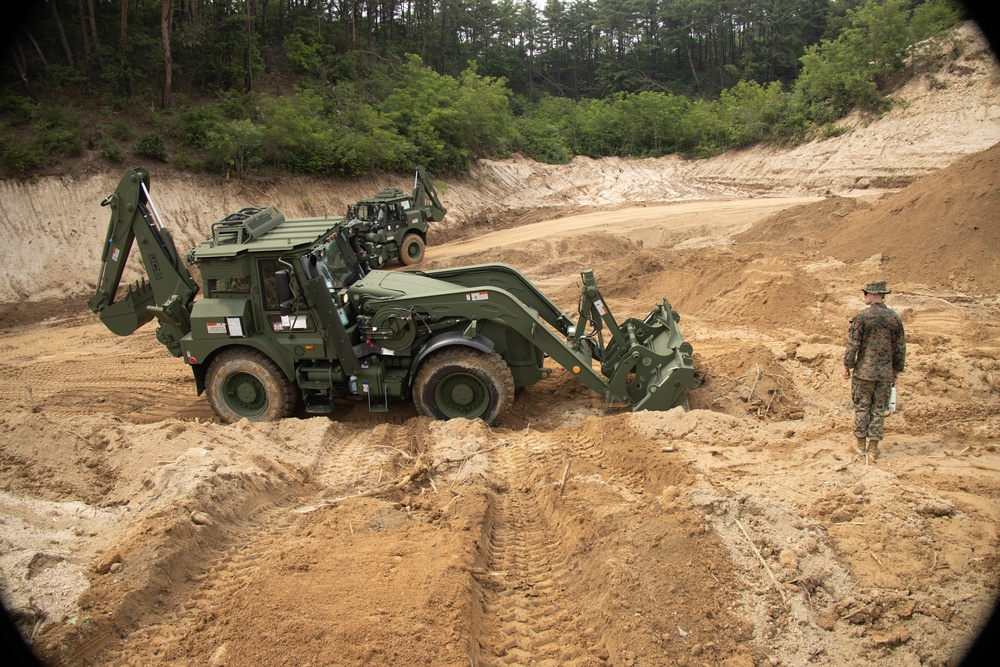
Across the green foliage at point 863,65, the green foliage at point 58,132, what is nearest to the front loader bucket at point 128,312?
the green foliage at point 58,132

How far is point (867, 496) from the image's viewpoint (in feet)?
15.8

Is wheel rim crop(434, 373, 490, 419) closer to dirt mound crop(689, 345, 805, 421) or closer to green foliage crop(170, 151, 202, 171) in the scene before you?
dirt mound crop(689, 345, 805, 421)

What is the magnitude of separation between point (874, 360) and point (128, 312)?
Result: 878 cm

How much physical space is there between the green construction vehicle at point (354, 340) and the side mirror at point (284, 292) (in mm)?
12

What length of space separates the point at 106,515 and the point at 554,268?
40.7 feet

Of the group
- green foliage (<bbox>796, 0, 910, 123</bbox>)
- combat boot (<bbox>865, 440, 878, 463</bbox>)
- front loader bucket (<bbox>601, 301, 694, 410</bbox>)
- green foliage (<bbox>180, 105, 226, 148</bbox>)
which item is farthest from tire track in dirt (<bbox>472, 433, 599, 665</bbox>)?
green foliage (<bbox>796, 0, 910, 123</bbox>)

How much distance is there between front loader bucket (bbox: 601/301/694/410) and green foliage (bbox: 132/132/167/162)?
1726cm

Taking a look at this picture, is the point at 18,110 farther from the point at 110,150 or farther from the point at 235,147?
the point at 235,147

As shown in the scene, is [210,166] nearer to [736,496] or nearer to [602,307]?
[602,307]

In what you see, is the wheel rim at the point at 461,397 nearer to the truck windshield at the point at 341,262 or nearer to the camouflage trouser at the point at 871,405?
the truck windshield at the point at 341,262

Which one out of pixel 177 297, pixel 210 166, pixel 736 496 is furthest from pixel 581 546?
pixel 210 166

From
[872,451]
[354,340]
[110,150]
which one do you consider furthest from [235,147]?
[872,451]

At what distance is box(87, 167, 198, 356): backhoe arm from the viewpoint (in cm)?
802

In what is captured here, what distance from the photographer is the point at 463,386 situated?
7379 millimetres
